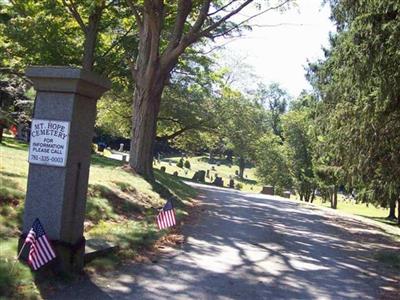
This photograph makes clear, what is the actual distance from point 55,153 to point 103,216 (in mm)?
4076

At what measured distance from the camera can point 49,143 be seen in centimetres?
624

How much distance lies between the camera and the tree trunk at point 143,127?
16578 millimetres

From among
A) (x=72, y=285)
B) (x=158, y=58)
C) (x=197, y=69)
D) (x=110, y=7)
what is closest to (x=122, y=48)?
(x=110, y=7)

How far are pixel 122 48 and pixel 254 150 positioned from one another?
24.4 m

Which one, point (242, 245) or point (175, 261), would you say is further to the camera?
point (242, 245)

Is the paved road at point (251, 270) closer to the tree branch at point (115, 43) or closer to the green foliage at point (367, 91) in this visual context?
the green foliage at point (367, 91)

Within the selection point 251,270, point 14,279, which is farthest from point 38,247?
point 251,270

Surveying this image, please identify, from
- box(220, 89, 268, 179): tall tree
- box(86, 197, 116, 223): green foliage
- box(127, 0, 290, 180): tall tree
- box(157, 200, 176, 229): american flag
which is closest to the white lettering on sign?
box(86, 197, 116, 223): green foliage

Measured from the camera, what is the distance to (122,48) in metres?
24.8

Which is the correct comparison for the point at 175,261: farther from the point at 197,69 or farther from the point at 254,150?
the point at 254,150

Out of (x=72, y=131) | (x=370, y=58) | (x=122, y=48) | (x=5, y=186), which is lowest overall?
(x=5, y=186)

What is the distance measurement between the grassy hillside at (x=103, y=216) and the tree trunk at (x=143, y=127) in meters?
1.20

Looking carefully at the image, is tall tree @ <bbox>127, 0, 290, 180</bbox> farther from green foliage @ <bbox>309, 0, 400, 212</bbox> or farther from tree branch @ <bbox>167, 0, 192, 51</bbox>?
green foliage @ <bbox>309, 0, 400, 212</bbox>

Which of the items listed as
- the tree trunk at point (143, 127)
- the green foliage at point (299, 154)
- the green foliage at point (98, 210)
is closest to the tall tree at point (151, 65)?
the tree trunk at point (143, 127)
